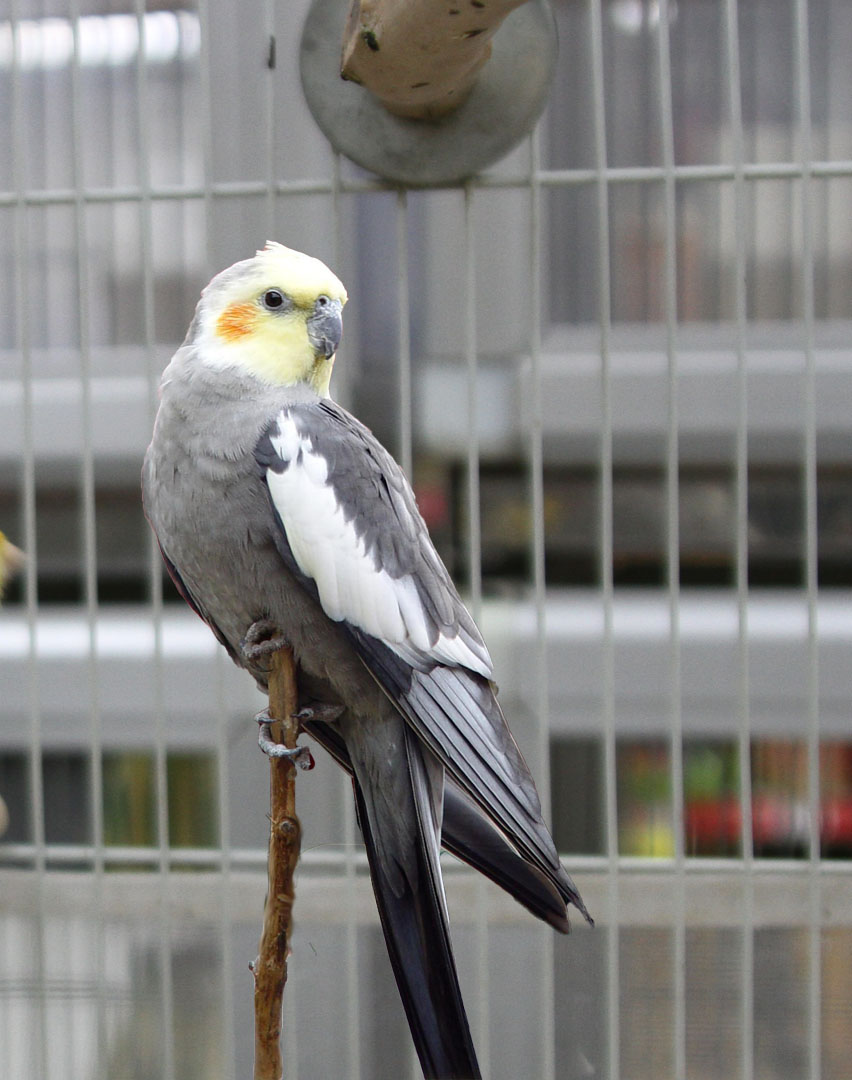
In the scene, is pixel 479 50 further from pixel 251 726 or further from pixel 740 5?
pixel 740 5

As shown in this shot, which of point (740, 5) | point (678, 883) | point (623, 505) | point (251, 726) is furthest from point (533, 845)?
point (740, 5)

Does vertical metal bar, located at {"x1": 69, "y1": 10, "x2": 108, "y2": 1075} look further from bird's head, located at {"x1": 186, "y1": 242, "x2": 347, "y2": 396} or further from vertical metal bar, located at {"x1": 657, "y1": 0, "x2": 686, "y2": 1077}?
vertical metal bar, located at {"x1": 657, "y1": 0, "x2": 686, "y2": 1077}

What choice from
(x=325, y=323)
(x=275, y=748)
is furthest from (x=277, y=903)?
(x=325, y=323)

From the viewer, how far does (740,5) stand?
1.74 metres

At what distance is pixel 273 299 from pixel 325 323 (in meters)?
0.04

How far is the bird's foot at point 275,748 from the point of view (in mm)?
632

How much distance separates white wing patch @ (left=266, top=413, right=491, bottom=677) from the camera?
2.08 ft

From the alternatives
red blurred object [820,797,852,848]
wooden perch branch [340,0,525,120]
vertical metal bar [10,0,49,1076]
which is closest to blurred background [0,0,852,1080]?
red blurred object [820,797,852,848]

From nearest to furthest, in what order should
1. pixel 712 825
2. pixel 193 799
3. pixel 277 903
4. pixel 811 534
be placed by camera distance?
pixel 277 903
pixel 811 534
pixel 712 825
pixel 193 799

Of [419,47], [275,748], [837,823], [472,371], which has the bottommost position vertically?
[837,823]

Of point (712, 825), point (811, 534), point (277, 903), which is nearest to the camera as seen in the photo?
point (277, 903)

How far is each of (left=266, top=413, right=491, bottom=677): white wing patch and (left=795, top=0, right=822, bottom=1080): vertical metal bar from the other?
0.36 m

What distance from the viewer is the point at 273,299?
2.19ft

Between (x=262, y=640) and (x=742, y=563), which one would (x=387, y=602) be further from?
(x=742, y=563)
